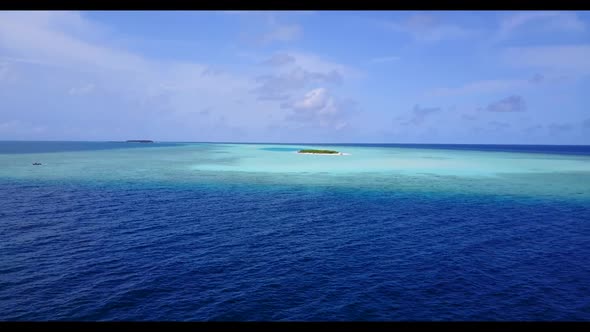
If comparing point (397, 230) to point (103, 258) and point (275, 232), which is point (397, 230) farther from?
point (103, 258)
